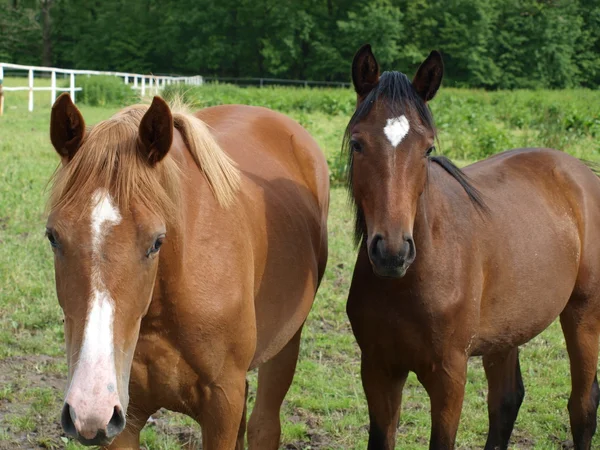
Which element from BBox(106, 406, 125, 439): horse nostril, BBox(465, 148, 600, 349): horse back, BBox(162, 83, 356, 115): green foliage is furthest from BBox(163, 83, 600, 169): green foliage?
BBox(106, 406, 125, 439): horse nostril

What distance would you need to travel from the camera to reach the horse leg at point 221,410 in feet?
8.97

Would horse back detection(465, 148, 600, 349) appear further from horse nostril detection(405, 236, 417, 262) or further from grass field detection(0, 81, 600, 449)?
grass field detection(0, 81, 600, 449)

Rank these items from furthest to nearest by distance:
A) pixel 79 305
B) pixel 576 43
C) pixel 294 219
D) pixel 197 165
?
pixel 576 43 → pixel 294 219 → pixel 197 165 → pixel 79 305

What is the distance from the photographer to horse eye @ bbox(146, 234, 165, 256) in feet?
7.38

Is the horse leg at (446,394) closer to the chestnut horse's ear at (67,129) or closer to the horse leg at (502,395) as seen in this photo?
the horse leg at (502,395)

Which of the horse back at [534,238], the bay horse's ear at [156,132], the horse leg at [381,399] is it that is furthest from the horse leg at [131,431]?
the horse back at [534,238]

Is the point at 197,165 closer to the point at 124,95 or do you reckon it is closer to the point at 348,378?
the point at 348,378

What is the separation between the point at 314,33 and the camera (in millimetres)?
51062

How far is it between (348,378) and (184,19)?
5075 centimetres

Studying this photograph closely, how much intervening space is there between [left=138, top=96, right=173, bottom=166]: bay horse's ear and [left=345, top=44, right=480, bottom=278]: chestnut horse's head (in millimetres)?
975

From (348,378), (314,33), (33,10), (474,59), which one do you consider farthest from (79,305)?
(33,10)

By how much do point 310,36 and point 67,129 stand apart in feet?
166

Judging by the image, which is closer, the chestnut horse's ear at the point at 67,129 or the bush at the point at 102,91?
the chestnut horse's ear at the point at 67,129

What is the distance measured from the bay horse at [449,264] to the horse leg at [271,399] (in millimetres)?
543
